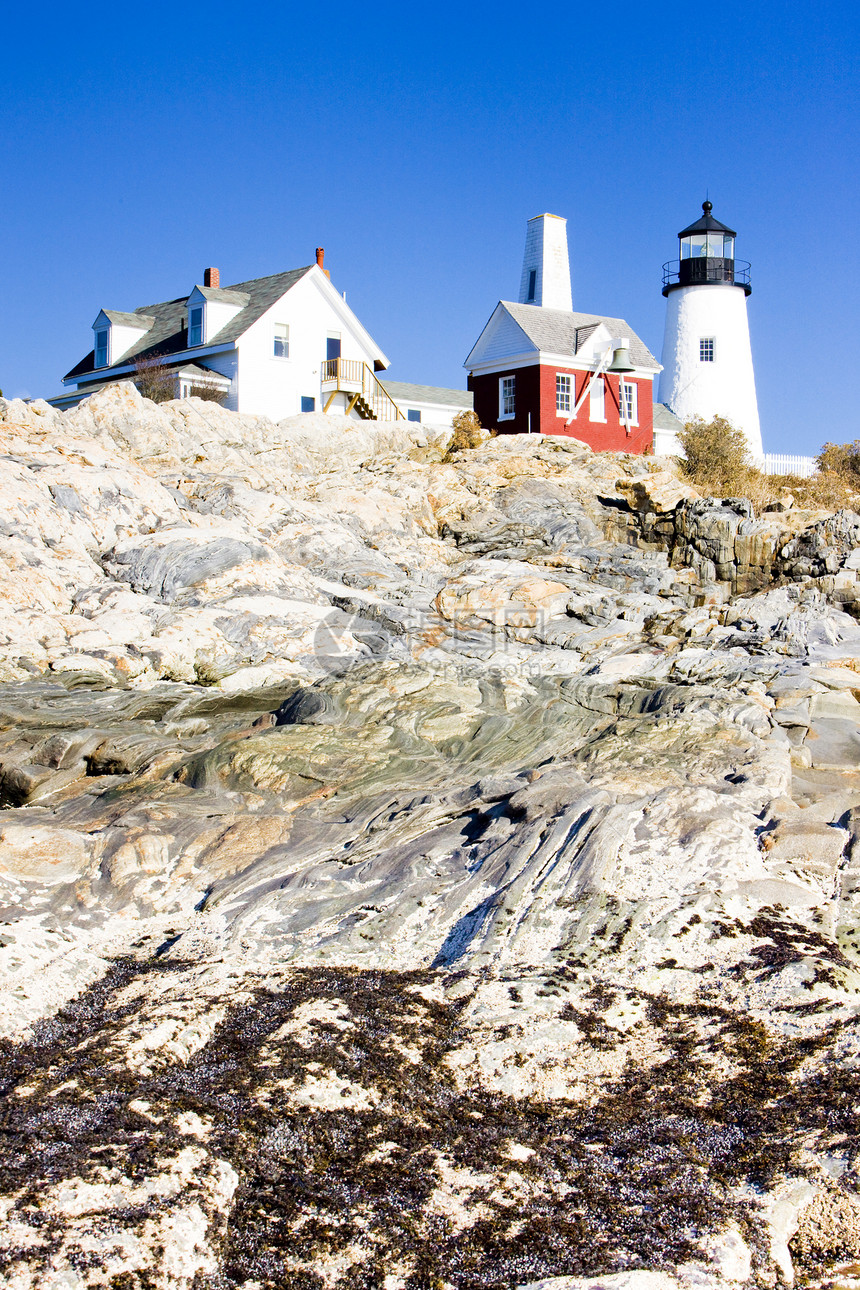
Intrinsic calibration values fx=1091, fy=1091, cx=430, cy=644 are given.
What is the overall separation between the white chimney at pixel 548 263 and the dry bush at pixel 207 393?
527 inches

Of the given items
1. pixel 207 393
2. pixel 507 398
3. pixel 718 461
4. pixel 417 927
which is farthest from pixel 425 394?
pixel 417 927

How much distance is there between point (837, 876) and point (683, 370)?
1470 inches

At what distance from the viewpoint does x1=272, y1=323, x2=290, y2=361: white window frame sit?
121 feet

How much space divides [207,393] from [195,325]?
3.60 meters

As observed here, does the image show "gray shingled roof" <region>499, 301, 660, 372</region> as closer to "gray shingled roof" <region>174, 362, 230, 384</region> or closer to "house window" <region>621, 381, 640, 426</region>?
"house window" <region>621, 381, 640, 426</region>

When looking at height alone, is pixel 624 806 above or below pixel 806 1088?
above

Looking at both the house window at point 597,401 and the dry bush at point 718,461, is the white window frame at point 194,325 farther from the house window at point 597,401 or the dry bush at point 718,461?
the dry bush at point 718,461

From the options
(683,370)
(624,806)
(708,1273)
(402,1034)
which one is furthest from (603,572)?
(683,370)

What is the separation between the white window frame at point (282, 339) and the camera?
3678 centimetres

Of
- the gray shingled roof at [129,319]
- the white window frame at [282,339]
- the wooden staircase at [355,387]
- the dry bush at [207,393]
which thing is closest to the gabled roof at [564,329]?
the wooden staircase at [355,387]

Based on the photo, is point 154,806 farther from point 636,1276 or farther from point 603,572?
point 603,572

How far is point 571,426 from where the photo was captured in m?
37.6

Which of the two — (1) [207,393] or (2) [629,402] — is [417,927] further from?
(2) [629,402]

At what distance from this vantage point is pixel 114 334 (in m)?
40.1
